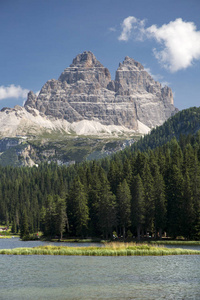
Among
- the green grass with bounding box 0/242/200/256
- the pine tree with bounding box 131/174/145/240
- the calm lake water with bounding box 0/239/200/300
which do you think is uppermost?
the pine tree with bounding box 131/174/145/240

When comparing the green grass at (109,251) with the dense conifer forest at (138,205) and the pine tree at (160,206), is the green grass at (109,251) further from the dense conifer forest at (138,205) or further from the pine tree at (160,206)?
the pine tree at (160,206)

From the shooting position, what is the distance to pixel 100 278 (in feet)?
173

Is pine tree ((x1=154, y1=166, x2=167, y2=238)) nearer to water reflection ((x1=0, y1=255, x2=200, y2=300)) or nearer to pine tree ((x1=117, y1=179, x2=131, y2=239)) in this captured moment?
pine tree ((x1=117, y1=179, x2=131, y2=239))

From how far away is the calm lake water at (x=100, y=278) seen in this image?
4341 cm

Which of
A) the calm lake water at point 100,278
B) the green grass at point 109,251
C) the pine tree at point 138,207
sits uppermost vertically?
the pine tree at point 138,207

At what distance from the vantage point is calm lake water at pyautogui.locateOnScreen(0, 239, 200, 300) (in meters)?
43.4

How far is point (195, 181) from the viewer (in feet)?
375

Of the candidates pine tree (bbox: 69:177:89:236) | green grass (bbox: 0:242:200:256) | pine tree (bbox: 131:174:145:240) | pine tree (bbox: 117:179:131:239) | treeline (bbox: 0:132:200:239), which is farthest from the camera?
pine tree (bbox: 69:177:89:236)

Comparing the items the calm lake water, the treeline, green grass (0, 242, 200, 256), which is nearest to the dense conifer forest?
the treeline

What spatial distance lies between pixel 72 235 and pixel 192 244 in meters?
46.7

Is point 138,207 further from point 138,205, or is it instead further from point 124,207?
point 124,207

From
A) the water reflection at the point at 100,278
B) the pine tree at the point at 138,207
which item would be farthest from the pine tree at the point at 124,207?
the water reflection at the point at 100,278

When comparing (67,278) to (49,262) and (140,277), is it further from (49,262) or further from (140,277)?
(49,262)

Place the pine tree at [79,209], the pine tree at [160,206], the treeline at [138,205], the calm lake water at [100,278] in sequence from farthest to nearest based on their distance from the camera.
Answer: the pine tree at [79,209] < the pine tree at [160,206] < the treeline at [138,205] < the calm lake water at [100,278]
